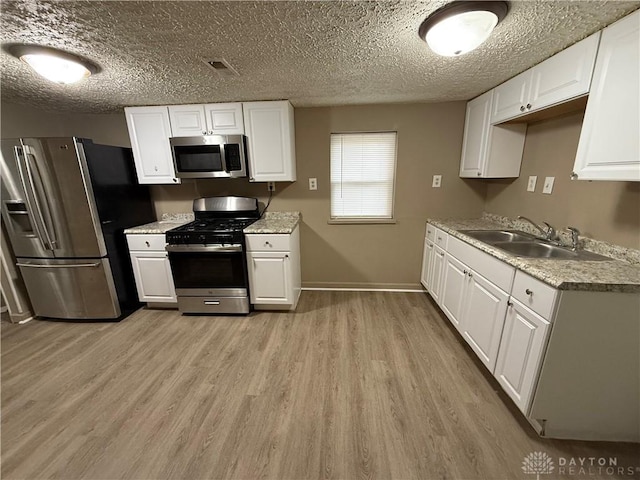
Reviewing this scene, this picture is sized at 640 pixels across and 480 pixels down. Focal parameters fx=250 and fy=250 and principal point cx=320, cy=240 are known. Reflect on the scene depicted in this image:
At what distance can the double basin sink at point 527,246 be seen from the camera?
5.35 ft

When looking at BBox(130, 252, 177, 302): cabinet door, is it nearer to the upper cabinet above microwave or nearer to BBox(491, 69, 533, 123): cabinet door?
the upper cabinet above microwave

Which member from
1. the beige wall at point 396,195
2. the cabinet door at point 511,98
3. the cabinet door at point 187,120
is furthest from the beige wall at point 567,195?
the cabinet door at point 187,120

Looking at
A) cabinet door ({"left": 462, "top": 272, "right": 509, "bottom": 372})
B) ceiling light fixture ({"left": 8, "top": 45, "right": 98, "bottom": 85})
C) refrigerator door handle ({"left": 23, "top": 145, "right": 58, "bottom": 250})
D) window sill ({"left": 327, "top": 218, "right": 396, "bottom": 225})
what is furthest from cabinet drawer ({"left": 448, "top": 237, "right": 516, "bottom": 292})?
refrigerator door handle ({"left": 23, "top": 145, "right": 58, "bottom": 250})

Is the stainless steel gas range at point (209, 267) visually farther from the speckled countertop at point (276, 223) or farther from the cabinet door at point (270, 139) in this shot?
the cabinet door at point (270, 139)

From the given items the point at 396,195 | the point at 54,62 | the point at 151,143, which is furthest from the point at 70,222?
the point at 396,195

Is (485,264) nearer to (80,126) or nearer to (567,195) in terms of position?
(567,195)

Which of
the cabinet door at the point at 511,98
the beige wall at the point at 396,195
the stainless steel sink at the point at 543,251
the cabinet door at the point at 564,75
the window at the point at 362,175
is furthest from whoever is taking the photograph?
the window at the point at 362,175

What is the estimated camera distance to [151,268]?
265cm

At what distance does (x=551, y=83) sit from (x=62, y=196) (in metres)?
3.92

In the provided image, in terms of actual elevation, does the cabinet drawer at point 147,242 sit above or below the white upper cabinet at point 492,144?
below

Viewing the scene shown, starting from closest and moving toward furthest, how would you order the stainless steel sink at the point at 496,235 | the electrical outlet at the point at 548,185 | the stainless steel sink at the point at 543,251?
the stainless steel sink at the point at 543,251, the electrical outlet at the point at 548,185, the stainless steel sink at the point at 496,235

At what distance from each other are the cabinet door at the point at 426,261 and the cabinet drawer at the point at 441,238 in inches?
6.4

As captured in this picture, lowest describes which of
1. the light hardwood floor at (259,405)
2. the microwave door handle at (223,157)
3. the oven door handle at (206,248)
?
the light hardwood floor at (259,405)

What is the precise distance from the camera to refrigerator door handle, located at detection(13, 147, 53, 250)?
2.18m
